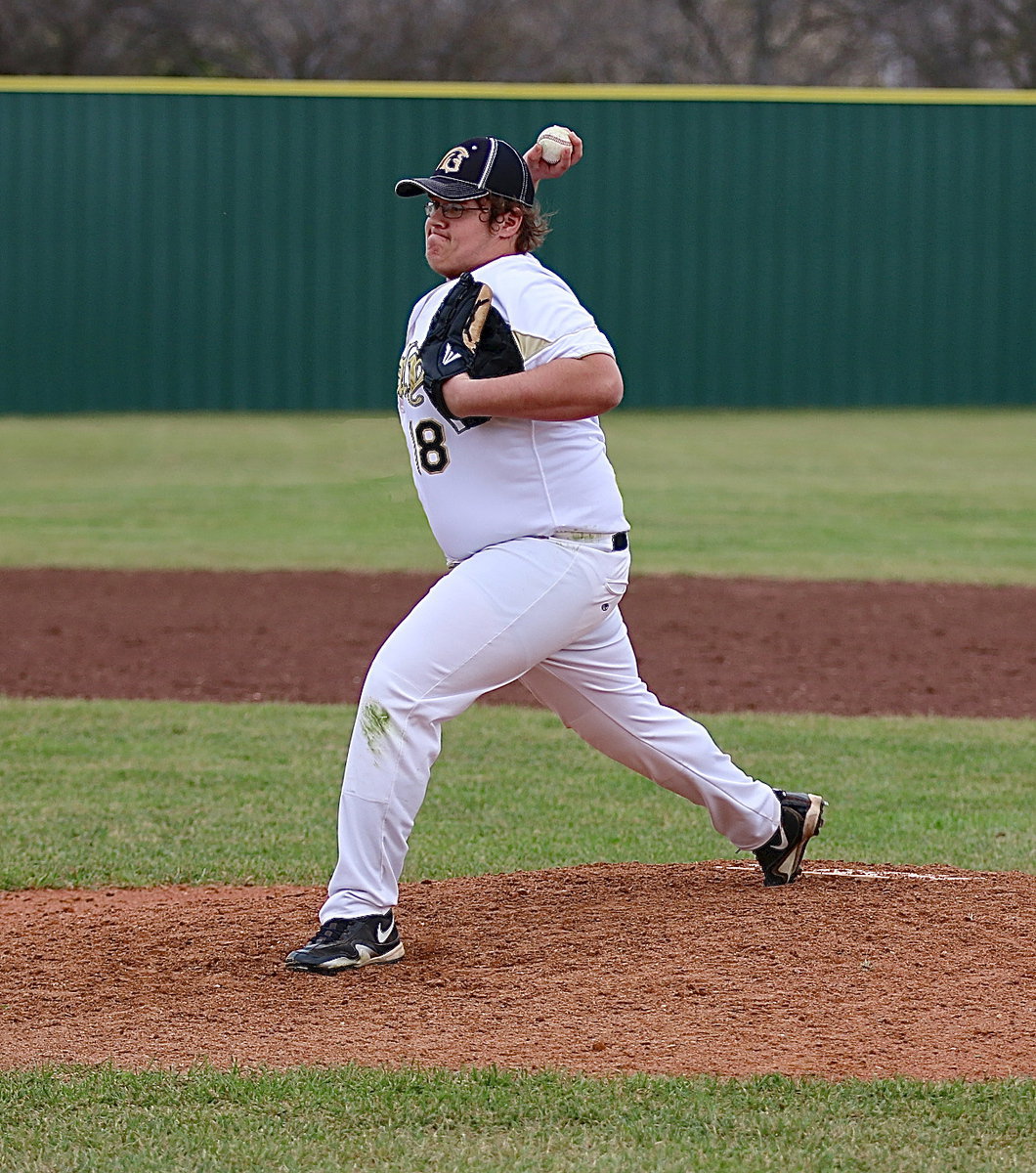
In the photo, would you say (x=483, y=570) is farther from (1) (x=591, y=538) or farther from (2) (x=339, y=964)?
(2) (x=339, y=964)

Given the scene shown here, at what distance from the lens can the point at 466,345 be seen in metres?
3.62

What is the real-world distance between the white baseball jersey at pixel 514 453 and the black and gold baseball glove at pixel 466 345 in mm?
25

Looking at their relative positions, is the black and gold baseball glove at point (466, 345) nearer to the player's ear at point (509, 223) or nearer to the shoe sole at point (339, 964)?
the player's ear at point (509, 223)

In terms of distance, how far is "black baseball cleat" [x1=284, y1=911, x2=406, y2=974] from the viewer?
3.79 meters

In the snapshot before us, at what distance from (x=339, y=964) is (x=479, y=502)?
3.46 feet

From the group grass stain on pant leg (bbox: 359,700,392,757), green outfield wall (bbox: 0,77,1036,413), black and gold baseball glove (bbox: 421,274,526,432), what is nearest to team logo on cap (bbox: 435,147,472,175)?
black and gold baseball glove (bbox: 421,274,526,432)

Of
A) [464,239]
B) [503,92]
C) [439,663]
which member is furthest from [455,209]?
[503,92]

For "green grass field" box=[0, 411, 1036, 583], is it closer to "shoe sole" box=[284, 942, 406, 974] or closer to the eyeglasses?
the eyeglasses

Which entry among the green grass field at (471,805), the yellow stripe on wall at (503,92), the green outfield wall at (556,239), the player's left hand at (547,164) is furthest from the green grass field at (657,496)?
the player's left hand at (547,164)

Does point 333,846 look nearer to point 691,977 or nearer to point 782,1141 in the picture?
point 691,977

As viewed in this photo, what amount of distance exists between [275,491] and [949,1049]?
12644 millimetres

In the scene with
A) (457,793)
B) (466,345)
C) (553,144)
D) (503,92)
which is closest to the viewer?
(466,345)

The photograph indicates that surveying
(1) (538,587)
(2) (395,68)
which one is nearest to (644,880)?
(1) (538,587)

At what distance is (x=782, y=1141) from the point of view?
2965 mm
